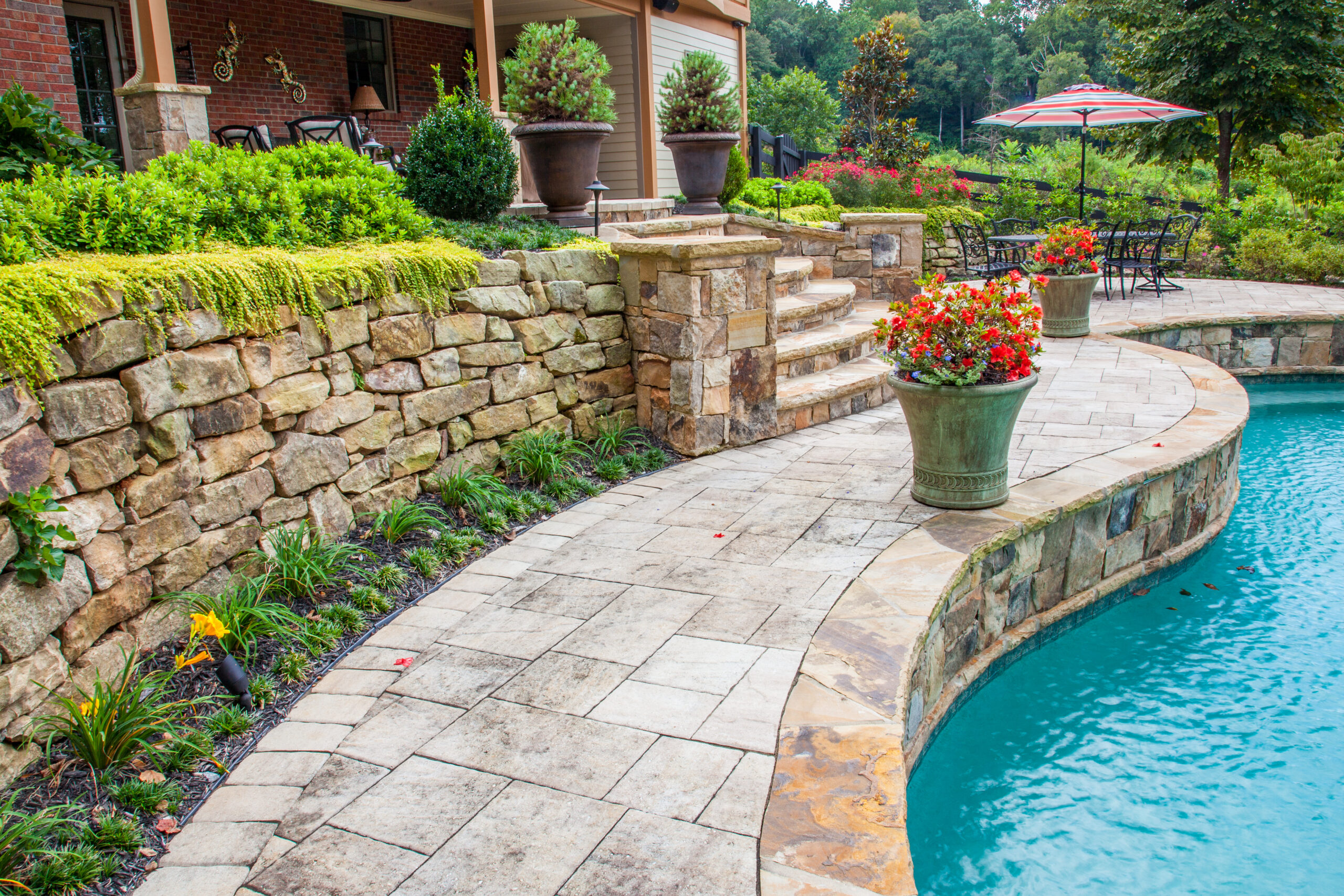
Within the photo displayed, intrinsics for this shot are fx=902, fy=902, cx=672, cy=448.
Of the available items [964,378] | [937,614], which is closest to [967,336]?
[964,378]

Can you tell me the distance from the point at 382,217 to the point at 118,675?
238 cm

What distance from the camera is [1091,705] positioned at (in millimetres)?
3441

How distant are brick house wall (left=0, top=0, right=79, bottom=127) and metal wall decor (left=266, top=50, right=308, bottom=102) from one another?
3170mm

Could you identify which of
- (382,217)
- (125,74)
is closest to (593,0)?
(125,74)

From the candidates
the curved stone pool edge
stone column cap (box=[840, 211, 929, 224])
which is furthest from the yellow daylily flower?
stone column cap (box=[840, 211, 929, 224])

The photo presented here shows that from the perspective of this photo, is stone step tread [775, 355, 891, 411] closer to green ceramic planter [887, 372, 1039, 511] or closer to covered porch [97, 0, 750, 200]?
green ceramic planter [887, 372, 1039, 511]

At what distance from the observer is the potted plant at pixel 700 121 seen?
7.54 m

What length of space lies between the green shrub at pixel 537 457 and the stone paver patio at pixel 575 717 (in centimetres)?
31

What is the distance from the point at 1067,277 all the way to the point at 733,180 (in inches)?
128

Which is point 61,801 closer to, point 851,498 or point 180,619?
point 180,619

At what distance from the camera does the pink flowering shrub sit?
434 inches

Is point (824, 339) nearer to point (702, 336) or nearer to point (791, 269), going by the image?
point (791, 269)

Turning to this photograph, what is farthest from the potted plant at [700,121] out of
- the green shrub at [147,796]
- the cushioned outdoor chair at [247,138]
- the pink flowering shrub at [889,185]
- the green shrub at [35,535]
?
the green shrub at [147,796]

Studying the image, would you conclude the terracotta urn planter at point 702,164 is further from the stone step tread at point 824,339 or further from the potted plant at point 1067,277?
the potted plant at point 1067,277
